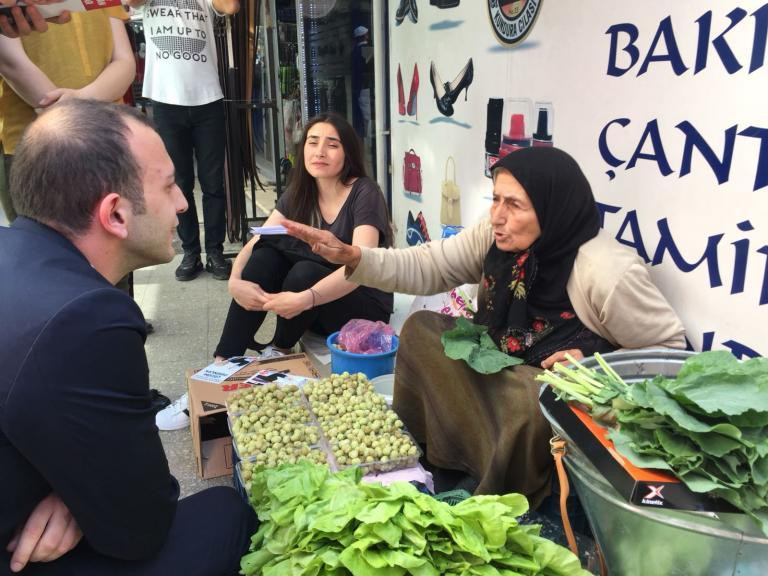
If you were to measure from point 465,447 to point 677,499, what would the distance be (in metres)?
1.06

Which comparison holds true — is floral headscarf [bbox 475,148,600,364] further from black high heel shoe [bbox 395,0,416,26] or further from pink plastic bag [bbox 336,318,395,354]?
black high heel shoe [bbox 395,0,416,26]

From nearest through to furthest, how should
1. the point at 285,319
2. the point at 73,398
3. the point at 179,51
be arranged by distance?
the point at 73,398 → the point at 285,319 → the point at 179,51

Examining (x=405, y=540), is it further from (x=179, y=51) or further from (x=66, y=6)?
(x=179, y=51)

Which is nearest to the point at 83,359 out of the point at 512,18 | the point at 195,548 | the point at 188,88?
the point at 195,548

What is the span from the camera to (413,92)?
13.8 feet

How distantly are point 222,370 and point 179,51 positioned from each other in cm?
274

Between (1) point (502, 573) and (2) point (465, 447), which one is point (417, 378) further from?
(1) point (502, 573)

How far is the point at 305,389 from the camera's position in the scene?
2.60 metres

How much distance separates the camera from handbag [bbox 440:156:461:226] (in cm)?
368

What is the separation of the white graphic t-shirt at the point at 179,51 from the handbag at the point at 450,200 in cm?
205

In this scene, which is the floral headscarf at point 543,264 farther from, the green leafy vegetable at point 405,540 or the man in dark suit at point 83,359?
the man in dark suit at point 83,359

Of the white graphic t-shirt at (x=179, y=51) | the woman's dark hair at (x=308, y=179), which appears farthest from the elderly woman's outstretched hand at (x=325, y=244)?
the white graphic t-shirt at (x=179, y=51)

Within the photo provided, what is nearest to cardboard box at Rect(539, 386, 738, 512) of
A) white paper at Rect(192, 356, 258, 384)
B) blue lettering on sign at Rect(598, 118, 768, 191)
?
blue lettering on sign at Rect(598, 118, 768, 191)

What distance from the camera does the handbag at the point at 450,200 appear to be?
3682 millimetres
